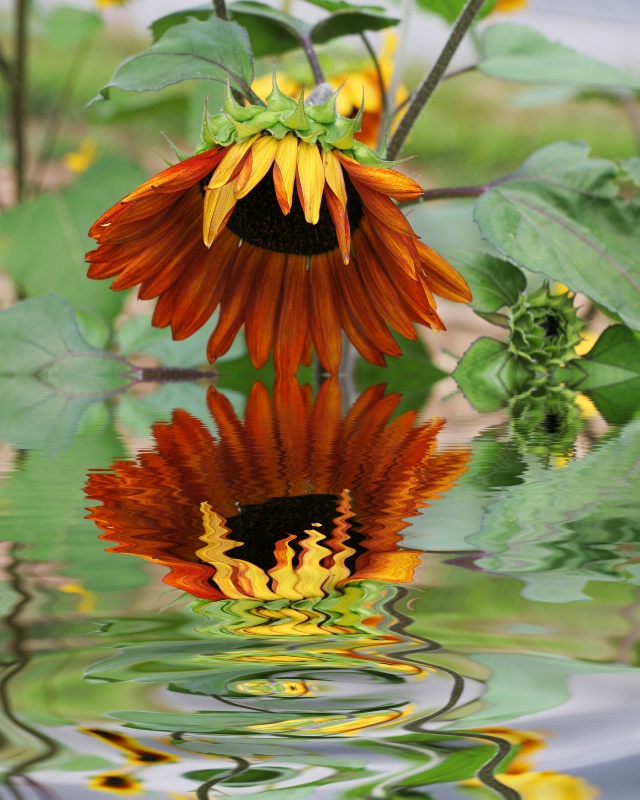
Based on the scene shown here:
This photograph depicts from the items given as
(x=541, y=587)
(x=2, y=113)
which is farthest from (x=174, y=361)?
(x=2, y=113)

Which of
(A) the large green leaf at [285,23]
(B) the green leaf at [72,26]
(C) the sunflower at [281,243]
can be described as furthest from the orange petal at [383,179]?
(B) the green leaf at [72,26]

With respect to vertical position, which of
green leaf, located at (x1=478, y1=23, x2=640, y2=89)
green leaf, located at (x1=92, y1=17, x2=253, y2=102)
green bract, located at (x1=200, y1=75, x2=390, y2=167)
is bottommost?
green bract, located at (x1=200, y1=75, x2=390, y2=167)

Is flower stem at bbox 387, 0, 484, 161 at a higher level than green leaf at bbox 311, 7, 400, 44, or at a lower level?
lower

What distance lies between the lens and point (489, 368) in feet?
1.27

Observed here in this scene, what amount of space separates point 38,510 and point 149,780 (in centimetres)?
9

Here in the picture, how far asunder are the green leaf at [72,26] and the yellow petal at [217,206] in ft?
1.75

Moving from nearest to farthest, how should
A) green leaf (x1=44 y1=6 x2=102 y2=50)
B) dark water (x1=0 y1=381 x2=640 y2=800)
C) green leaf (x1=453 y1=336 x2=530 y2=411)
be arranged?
dark water (x1=0 y1=381 x2=640 y2=800) → green leaf (x1=453 y1=336 x2=530 y2=411) → green leaf (x1=44 y1=6 x2=102 y2=50)

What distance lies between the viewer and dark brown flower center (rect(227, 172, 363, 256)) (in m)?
0.34

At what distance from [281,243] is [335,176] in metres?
0.08

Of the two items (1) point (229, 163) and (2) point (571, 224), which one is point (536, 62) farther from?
(1) point (229, 163)

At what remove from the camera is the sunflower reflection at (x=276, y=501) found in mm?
114

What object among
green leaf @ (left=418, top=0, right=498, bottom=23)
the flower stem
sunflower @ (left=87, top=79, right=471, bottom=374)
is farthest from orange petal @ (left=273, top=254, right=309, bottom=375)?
green leaf @ (left=418, top=0, right=498, bottom=23)

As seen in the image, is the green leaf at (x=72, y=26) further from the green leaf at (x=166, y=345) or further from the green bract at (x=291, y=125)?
the green bract at (x=291, y=125)

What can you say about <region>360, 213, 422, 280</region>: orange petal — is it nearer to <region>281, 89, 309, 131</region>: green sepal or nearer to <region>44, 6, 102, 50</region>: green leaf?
<region>281, 89, 309, 131</region>: green sepal
